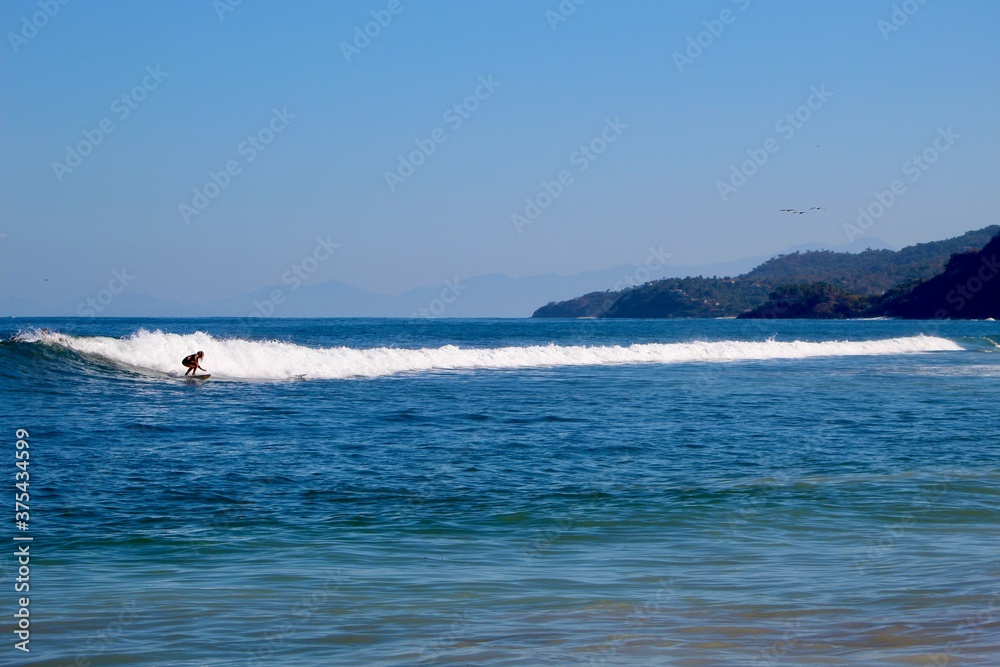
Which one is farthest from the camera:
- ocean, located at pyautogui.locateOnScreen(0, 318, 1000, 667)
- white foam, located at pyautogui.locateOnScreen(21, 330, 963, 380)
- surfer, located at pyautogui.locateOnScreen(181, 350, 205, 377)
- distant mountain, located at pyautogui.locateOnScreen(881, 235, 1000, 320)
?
distant mountain, located at pyautogui.locateOnScreen(881, 235, 1000, 320)

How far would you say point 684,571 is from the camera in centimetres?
859

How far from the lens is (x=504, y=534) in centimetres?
1001

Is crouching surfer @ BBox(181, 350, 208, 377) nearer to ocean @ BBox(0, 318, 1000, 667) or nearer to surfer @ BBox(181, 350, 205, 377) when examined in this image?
surfer @ BBox(181, 350, 205, 377)

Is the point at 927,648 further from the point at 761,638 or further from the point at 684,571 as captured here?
the point at 684,571

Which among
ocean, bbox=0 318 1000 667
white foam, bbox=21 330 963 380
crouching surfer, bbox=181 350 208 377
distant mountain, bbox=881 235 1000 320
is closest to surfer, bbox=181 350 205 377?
crouching surfer, bbox=181 350 208 377

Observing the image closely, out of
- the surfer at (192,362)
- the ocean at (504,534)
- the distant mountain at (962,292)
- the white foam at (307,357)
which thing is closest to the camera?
the ocean at (504,534)

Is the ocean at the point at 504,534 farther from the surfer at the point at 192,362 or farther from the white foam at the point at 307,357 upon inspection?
the white foam at the point at 307,357

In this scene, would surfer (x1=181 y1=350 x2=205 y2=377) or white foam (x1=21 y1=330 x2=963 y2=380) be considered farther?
white foam (x1=21 y1=330 x2=963 y2=380)

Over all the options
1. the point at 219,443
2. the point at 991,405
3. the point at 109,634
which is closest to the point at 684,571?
the point at 109,634

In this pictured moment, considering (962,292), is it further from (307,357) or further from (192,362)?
(192,362)

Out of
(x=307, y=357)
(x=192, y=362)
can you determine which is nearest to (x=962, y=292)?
(x=307, y=357)

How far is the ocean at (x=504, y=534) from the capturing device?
6.79m

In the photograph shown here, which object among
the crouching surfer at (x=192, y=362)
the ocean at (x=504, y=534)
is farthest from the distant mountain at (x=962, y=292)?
the crouching surfer at (x=192, y=362)

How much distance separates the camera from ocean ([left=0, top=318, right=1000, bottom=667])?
6785mm
